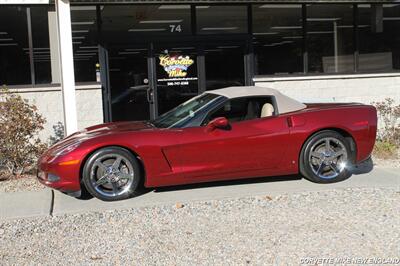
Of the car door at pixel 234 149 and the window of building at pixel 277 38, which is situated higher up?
the window of building at pixel 277 38

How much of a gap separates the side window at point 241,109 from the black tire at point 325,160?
0.77 metres

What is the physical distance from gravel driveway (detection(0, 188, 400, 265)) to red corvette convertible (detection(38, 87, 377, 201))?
528 millimetres

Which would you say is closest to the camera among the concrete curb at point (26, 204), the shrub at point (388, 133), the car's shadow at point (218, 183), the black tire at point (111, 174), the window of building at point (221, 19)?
the concrete curb at point (26, 204)

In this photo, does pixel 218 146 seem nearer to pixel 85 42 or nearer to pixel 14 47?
pixel 85 42

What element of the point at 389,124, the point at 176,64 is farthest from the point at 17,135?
the point at 389,124

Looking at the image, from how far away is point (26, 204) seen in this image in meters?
6.35

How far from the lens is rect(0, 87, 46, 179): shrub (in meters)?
7.74

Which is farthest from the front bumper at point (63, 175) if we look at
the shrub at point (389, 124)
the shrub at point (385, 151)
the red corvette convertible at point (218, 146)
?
the shrub at point (389, 124)

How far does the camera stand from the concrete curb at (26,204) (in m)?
5.89

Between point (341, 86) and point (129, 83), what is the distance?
460 cm

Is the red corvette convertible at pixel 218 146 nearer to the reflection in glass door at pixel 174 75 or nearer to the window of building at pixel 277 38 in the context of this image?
the reflection in glass door at pixel 174 75

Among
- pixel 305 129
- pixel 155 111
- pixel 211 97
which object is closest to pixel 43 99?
pixel 155 111

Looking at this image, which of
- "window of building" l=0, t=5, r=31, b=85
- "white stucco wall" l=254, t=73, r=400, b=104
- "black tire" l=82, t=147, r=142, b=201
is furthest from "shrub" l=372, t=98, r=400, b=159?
"window of building" l=0, t=5, r=31, b=85

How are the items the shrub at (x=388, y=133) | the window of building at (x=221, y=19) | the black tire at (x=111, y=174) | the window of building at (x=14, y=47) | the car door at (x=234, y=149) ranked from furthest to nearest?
the window of building at (x=221, y=19), the window of building at (x=14, y=47), the shrub at (x=388, y=133), the car door at (x=234, y=149), the black tire at (x=111, y=174)
